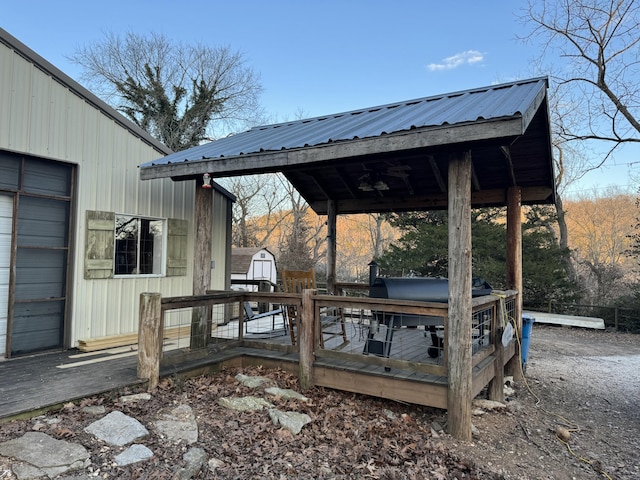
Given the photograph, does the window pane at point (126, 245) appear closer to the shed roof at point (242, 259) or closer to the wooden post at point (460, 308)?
the wooden post at point (460, 308)

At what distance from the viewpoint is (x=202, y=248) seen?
501cm

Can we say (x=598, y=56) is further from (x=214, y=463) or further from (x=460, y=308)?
(x=214, y=463)

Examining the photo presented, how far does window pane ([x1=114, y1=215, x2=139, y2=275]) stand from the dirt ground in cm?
241

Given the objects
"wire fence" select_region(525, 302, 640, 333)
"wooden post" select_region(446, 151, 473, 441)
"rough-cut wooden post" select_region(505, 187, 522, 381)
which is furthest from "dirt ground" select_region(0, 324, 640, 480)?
"wire fence" select_region(525, 302, 640, 333)

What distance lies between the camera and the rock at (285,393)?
3.98 m

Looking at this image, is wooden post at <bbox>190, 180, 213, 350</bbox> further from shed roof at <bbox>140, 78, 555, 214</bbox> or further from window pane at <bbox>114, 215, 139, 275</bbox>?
window pane at <bbox>114, 215, 139, 275</bbox>

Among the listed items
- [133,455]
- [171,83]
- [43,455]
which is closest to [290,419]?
[133,455]

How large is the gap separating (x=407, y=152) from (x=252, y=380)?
2765mm

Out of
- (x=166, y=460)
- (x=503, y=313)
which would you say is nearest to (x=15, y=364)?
(x=166, y=460)

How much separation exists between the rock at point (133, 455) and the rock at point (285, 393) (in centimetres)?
143

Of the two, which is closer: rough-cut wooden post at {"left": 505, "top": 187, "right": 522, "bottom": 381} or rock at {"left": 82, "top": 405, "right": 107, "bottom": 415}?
rock at {"left": 82, "top": 405, "right": 107, "bottom": 415}

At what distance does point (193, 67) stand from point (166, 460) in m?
20.0

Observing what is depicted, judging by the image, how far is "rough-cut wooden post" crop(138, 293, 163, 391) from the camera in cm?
381

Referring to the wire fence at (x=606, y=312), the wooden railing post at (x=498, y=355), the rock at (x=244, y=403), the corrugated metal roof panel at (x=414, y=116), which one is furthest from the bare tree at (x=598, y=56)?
the rock at (x=244, y=403)
